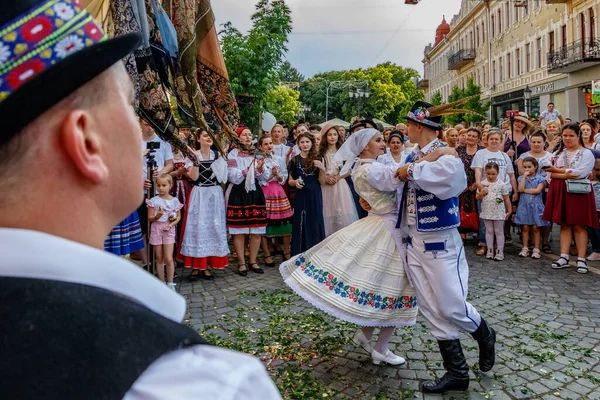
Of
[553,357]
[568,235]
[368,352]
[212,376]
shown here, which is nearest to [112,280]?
[212,376]

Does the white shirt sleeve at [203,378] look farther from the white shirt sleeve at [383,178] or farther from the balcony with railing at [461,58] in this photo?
the balcony with railing at [461,58]

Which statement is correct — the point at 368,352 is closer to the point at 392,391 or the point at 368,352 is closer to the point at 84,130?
the point at 392,391

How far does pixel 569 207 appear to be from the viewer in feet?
23.1

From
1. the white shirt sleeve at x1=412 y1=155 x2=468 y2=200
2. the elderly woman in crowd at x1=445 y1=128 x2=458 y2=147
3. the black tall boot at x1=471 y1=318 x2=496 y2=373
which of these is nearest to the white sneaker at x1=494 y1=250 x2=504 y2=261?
the elderly woman in crowd at x1=445 y1=128 x2=458 y2=147

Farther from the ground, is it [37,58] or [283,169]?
[37,58]

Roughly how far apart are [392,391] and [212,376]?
125 inches

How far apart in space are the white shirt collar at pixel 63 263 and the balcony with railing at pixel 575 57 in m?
27.6

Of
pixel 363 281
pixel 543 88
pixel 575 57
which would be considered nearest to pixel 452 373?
pixel 363 281

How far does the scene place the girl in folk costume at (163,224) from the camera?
6.05 m

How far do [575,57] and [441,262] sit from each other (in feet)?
84.1

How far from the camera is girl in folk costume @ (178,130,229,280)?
6.87m

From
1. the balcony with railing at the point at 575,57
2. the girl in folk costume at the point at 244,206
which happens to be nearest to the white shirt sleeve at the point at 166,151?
the girl in folk costume at the point at 244,206

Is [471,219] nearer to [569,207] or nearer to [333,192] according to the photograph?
[569,207]

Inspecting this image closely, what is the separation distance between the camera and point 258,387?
0.74 meters
